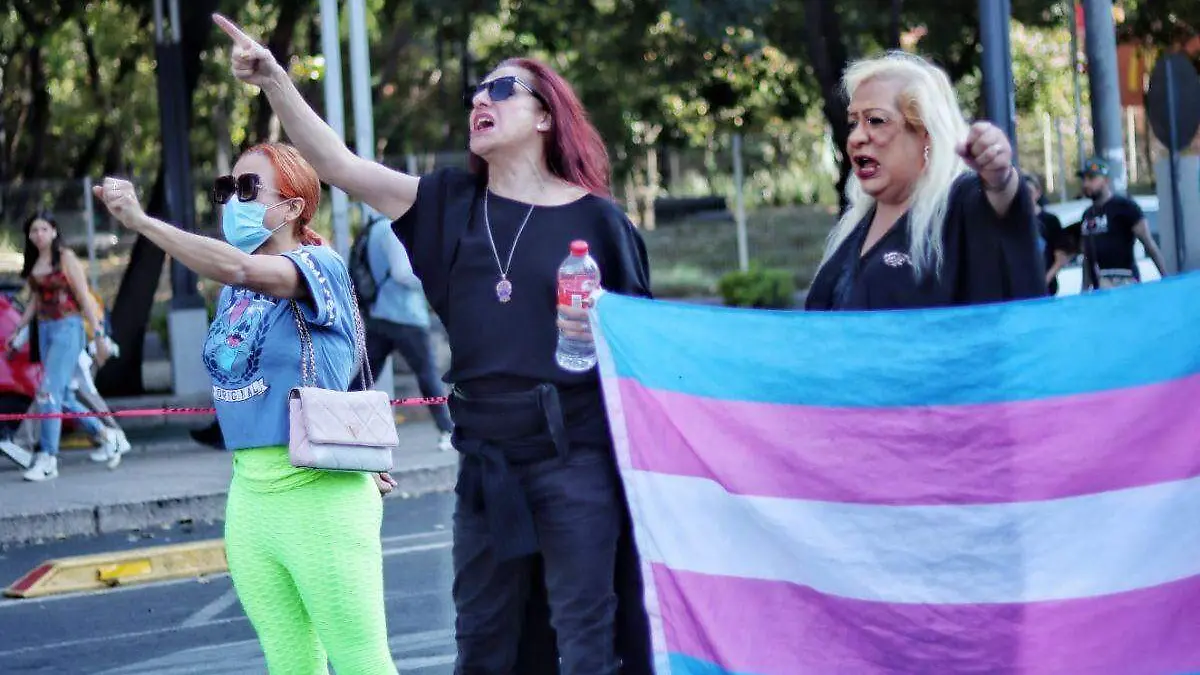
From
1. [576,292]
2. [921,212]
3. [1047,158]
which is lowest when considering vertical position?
[576,292]

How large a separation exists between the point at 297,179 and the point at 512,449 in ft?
3.35

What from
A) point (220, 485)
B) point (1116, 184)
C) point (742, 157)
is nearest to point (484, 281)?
point (220, 485)

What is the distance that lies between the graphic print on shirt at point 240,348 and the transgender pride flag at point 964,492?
1330mm

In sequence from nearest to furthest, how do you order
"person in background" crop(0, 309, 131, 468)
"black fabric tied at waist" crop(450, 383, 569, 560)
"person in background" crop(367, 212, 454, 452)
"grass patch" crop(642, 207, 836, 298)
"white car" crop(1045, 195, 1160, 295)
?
"black fabric tied at waist" crop(450, 383, 569, 560) < "person in background" crop(367, 212, 454, 452) < "person in background" crop(0, 309, 131, 468) < "white car" crop(1045, 195, 1160, 295) < "grass patch" crop(642, 207, 836, 298)

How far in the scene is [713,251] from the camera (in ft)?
89.6

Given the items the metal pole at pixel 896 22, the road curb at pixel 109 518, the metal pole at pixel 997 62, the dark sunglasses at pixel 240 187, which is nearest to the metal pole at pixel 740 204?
the metal pole at pixel 896 22

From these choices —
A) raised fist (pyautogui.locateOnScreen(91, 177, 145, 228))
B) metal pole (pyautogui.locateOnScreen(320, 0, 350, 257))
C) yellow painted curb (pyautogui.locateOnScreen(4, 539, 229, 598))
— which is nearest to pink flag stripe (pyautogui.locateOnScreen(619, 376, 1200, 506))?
raised fist (pyautogui.locateOnScreen(91, 177, 145, 228))

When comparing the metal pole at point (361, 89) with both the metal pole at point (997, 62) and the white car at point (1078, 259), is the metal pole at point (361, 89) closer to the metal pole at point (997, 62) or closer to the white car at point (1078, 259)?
the metal pole at point (997, 62)

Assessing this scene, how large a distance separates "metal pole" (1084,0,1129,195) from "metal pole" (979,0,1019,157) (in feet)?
7.22

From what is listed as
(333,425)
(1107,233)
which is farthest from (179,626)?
(1107,233)

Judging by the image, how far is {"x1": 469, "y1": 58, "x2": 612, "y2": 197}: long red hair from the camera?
176 inches

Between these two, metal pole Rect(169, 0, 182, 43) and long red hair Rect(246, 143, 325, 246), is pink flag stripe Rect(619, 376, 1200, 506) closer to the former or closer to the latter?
long red hair Rect(246, 143, 325, 246)

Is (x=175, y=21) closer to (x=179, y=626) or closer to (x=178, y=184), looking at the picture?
(x=178, y=184)

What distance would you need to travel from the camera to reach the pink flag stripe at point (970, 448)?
12.1 ft
